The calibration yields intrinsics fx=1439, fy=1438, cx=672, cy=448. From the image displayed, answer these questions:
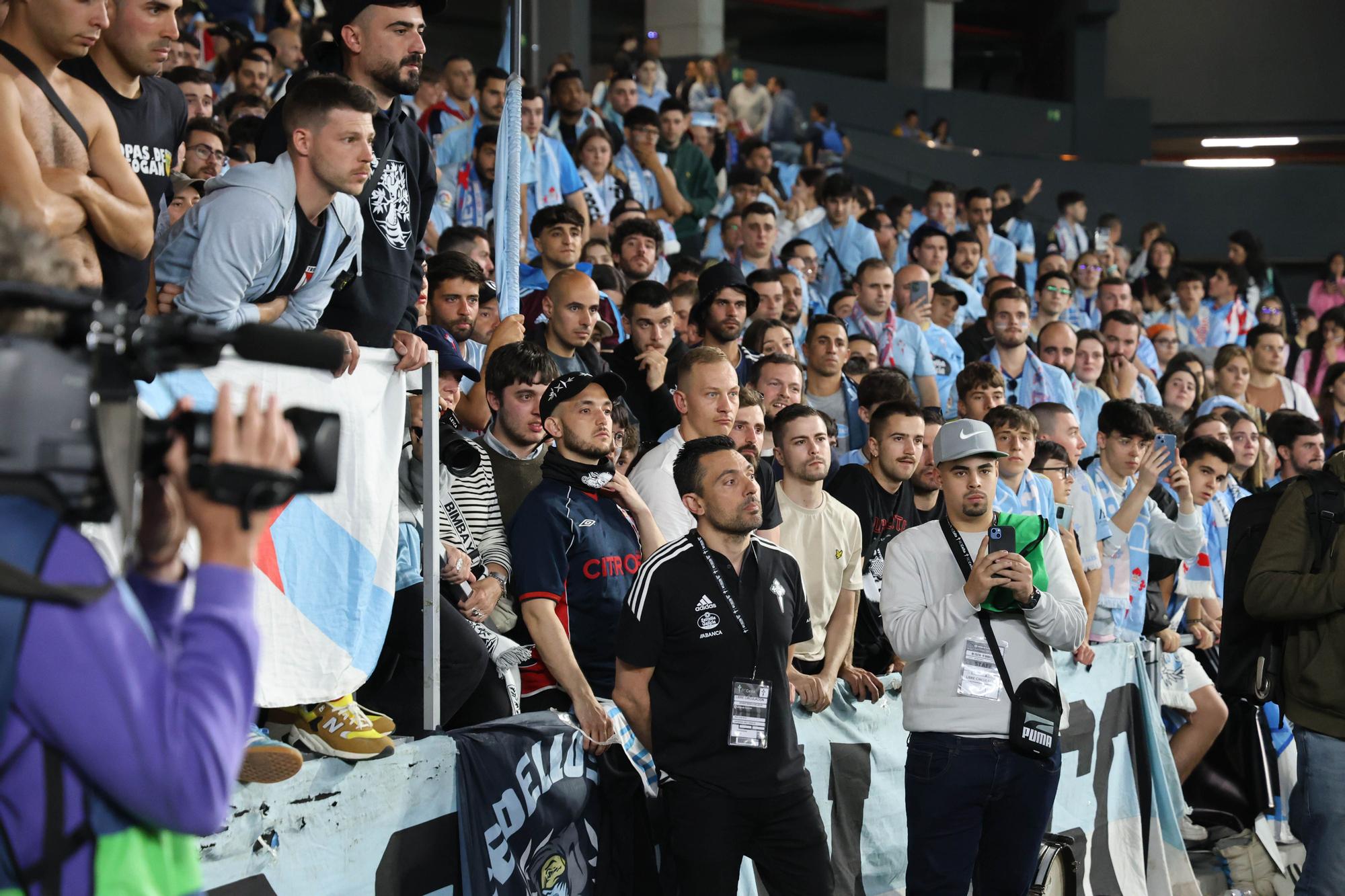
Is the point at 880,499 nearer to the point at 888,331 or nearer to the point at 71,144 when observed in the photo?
the point at 888,331

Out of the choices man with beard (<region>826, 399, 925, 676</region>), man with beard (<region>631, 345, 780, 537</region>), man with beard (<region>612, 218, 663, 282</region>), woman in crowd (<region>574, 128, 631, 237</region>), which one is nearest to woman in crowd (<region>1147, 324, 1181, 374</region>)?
woman in crowd (<region>574, 128, 631, 237</region>)

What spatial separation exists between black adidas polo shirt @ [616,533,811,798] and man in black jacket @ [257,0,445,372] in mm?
1150

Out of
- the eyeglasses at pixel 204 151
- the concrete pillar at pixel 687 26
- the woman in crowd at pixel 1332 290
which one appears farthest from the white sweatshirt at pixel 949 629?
the concrete pillar at pixel 687 26

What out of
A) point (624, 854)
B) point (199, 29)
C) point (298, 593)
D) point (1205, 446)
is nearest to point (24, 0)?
point (298, 593)

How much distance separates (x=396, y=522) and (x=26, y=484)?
7.71 feet

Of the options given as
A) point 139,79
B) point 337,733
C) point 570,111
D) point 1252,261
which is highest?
point 570,111

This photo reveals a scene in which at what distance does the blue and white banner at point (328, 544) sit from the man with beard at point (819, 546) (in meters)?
2.06

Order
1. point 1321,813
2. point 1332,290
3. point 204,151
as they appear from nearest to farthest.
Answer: point 1321,813
point 204,151
point 1332,290

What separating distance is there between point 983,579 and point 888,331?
493 cm

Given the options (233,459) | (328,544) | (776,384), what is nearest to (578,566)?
(328,544)

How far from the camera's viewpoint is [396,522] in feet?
13.3

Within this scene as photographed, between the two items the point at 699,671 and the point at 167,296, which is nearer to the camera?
the point at 167,296

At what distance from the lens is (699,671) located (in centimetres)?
454

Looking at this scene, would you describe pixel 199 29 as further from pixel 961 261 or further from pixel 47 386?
pixel 47 386
